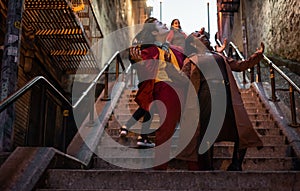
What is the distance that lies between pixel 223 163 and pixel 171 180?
1.63 meters

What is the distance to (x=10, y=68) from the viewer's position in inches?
208

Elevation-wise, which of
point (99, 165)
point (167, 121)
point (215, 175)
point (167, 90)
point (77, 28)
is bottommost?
point (99, 165)

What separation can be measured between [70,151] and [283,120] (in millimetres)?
3298

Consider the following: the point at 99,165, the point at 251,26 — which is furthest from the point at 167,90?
the point at 251,26

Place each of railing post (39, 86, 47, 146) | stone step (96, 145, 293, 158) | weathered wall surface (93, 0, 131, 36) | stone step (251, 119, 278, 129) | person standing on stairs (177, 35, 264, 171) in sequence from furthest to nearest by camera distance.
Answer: weathered wall surface (93, 0, 131, 36) → stone step (251, 119, 278, 129) → stone step (96, 145, 293, 158) → person standing on stairs (177, 35, 264, 171) → railing post (39, 86, 47, 146)

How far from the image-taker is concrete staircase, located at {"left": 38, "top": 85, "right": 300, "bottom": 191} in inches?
151

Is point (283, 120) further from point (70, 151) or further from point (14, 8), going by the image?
point (14, 8)

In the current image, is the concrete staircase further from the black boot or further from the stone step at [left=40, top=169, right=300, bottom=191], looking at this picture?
the black boot

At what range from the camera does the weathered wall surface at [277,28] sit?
35.3 feet

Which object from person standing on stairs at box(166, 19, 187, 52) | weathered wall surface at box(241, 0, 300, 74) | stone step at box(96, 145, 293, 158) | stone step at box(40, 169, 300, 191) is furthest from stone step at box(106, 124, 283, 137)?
weathered wall surface at box(241, 0, 300, 74)

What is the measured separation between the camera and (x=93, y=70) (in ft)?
42.0

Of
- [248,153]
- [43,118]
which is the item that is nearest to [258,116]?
[248,153]

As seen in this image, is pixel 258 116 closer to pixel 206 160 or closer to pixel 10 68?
pixel 206 160

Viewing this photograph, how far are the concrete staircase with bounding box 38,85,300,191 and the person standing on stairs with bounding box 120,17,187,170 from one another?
0.73 metres
